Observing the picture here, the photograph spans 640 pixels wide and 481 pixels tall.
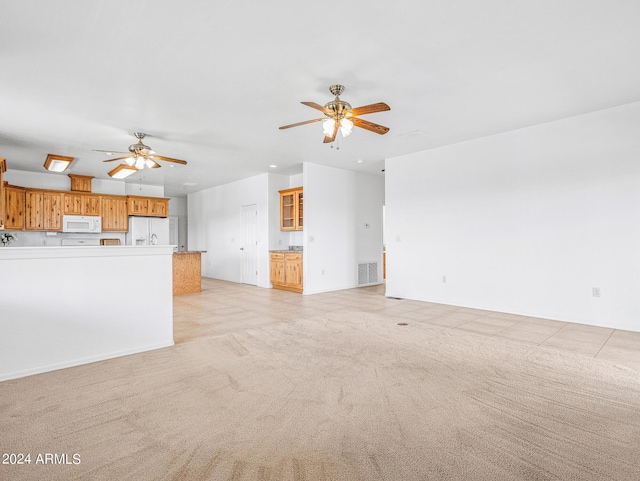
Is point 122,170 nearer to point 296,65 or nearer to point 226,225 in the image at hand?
point 226,225

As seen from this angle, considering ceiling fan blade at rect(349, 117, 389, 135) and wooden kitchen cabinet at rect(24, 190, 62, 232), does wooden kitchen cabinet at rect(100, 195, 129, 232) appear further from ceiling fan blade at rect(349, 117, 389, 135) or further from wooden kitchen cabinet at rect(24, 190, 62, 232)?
ceiling fan blade at rect(349, 117, 389, 135)

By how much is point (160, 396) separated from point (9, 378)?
1.45 meters

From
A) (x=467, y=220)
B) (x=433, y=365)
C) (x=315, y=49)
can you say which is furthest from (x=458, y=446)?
(x=467, y=220)

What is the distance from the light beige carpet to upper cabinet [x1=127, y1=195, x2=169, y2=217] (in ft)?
21.4

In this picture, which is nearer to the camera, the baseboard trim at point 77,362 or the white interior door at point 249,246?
the baseboard trim at point 77,362

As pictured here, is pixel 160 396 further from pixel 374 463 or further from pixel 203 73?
pixel 203 73

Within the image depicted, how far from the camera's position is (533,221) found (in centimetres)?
500

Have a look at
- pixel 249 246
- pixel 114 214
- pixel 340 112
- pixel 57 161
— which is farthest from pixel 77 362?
pixel 114 214

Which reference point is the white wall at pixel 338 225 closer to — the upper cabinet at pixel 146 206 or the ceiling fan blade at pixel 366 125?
the ceiling fan blade at pixel 366 125

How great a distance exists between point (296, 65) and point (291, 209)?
509 centimetres

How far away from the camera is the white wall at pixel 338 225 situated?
23.7 feet

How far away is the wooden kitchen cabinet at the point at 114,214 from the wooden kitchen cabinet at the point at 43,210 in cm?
89

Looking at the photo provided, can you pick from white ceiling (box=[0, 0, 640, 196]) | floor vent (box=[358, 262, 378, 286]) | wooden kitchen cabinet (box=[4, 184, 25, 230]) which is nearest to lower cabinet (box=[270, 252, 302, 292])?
floor vent (box=[358, 262, 378, 286])

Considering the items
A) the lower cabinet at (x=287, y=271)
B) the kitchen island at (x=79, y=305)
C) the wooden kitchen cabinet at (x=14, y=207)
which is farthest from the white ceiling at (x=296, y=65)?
the lower cabinet at (x=287, y=271)
